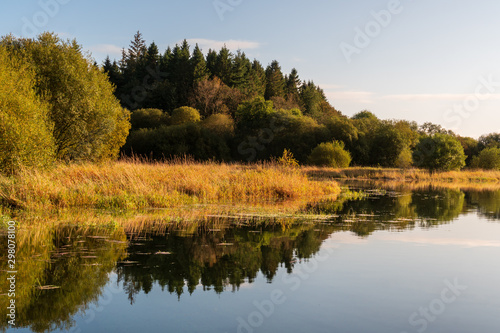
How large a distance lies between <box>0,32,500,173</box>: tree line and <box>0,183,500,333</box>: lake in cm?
1424

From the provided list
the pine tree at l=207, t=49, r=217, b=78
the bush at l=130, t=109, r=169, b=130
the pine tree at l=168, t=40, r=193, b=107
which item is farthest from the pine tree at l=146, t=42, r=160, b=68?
the bush at l=130, t=109, r=169, b=130

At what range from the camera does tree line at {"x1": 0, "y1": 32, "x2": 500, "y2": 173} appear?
29.1m

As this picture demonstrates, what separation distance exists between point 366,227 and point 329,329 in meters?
10.3

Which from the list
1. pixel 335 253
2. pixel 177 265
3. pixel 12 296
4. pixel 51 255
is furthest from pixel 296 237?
pixel 12 296

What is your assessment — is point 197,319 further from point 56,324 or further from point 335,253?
point 335,253

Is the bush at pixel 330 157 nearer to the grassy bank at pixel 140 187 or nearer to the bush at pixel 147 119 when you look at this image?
the grassy bank at pixel 140 187

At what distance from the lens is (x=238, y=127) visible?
72875 millimetres

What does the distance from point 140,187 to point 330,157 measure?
37573mm

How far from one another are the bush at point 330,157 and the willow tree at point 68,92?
26069 millimetres

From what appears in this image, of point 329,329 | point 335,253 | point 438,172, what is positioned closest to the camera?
point 329,329

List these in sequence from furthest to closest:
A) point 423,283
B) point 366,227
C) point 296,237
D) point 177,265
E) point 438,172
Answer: point 438,172, point 366,227, point 296,237, point 177,265, point 423,283

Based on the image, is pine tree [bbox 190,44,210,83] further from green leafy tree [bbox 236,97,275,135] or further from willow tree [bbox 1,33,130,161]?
willow tree [bbox 1,33,130,161]

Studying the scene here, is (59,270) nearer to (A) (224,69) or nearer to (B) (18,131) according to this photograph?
(B) (18,131)

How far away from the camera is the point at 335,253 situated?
39.1 ft
